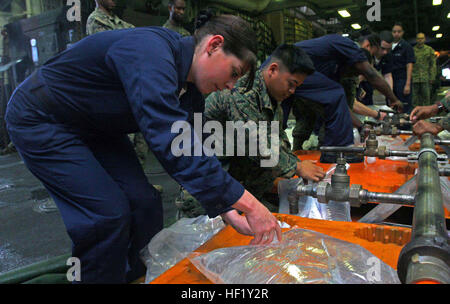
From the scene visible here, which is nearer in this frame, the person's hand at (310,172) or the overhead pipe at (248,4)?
the person's hand at (310,172)

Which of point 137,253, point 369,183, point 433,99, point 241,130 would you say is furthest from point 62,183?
point 433,99

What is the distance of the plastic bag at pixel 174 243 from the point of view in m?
Answer: 1.04

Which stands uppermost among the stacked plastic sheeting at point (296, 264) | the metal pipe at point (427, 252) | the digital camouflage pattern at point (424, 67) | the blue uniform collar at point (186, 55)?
the digital camouflage pattern at point (424, 67)

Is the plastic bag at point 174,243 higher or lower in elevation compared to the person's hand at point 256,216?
lower

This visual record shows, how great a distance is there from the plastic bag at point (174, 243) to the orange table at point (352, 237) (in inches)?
4.6

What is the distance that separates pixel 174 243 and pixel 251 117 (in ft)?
2.42

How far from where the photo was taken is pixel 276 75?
1785mm

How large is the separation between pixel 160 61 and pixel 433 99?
887 cm

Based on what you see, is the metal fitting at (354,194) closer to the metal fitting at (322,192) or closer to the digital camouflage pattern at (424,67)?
the metal fitting at (322,192)

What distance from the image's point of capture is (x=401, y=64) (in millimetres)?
5293

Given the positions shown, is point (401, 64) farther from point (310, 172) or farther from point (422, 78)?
point (310, 172)

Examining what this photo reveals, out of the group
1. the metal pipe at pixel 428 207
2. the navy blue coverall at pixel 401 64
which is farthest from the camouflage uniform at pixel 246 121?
the navy blue coverall at pixel 401 64
